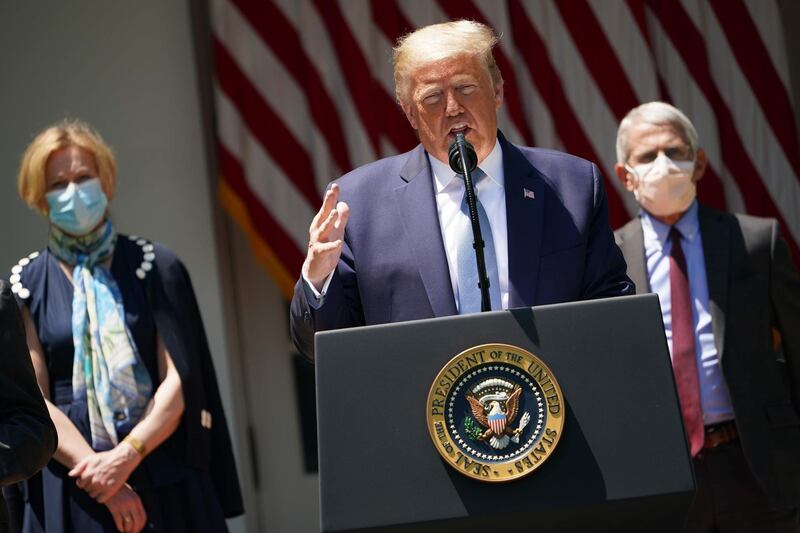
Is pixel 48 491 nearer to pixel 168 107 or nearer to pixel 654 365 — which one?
pixel 654 365

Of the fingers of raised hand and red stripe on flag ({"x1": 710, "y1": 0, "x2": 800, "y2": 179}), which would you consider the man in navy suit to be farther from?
red stripe on flag ({"x1": 710, "y1": 0, "x2": 800, "y2": 179})

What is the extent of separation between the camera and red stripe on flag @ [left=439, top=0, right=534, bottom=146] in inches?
235

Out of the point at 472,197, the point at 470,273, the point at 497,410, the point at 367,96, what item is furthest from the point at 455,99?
the point at 367,96

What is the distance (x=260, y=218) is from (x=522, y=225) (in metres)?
3.33

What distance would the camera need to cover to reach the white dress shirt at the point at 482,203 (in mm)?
2744

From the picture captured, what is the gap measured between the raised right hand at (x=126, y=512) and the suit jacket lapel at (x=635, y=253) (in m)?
1.74

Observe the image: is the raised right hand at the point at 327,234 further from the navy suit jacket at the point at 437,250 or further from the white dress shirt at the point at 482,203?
the white dress shirt at the point at 482,203

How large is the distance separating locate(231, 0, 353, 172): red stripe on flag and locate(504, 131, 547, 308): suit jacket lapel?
3201mm

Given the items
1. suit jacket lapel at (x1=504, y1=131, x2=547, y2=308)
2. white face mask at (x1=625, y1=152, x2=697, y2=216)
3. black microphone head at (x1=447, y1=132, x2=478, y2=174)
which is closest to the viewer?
black microphone head at (x1=447, y1=132, x2=478, y2=174)

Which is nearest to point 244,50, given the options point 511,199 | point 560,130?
point 560,130

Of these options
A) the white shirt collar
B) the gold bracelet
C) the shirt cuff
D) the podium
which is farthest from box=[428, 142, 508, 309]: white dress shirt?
the gold bracelet

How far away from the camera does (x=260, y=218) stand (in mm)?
5938

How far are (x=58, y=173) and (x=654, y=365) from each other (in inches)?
99.9

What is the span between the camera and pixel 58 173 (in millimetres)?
4109
